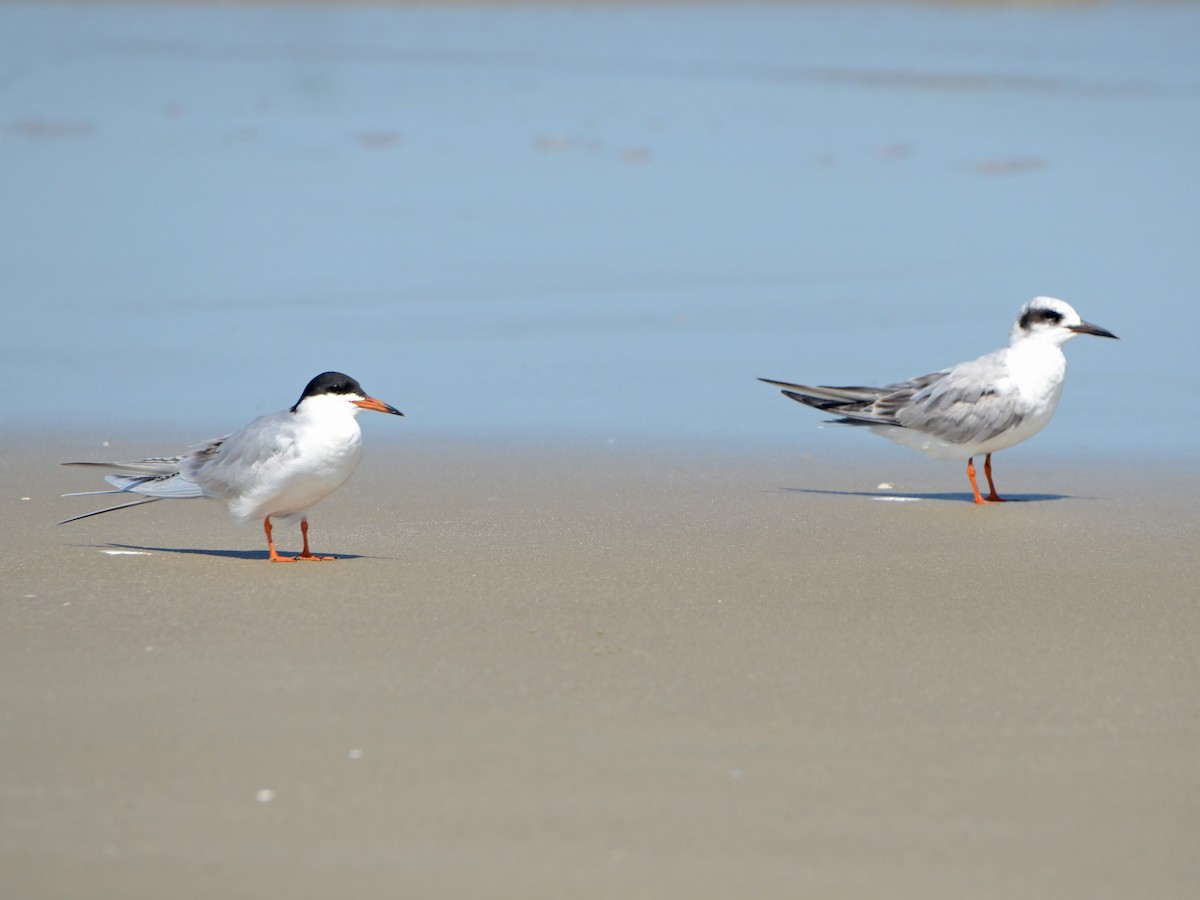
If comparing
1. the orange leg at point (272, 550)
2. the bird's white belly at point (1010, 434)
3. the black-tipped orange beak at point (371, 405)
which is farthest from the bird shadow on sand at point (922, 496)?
the orange leg at point (272, 550)

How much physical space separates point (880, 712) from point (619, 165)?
31.3 feet

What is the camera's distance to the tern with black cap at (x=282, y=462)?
4.91m

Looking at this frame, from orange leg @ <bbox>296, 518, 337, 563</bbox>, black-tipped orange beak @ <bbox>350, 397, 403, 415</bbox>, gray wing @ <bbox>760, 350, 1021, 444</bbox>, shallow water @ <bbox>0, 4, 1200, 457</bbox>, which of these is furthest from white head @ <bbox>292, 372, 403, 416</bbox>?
gray wing @ <bbox>760, 350, 1021, 444</bbox>

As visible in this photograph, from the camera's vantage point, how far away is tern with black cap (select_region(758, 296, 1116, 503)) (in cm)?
624

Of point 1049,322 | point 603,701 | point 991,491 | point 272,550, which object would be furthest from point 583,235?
point 603,701

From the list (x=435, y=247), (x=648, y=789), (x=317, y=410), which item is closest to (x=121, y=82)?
(x=435, y=247)

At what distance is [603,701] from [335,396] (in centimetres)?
171

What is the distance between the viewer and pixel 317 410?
16.5 ft

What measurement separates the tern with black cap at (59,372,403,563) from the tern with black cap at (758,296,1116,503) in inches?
73.0

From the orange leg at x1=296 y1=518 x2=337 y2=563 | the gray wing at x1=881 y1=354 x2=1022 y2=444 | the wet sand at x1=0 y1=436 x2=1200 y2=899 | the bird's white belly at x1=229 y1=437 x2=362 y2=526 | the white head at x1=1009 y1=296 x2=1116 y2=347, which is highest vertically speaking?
the white head at x1=1009 y1=296 x2=1116 y2=347

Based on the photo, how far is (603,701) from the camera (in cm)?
376

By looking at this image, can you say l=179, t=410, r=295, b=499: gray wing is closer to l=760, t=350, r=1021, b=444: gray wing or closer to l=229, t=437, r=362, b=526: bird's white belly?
l=229, t=437, r=362, b=526: bird's white belly

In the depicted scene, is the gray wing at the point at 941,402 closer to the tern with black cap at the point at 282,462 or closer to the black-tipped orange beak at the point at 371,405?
the black-tipped orange beak at the point at 371,405

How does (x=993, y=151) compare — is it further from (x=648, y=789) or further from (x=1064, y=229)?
(x=648, y=789)
